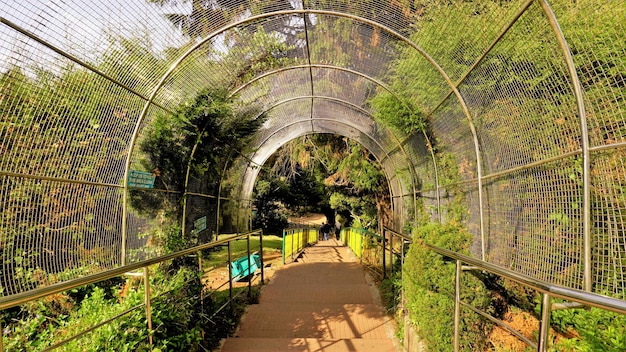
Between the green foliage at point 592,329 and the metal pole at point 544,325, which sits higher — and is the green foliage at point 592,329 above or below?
below

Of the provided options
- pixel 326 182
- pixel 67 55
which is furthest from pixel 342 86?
pixel 326 182

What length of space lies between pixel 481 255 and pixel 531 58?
82.5 inches

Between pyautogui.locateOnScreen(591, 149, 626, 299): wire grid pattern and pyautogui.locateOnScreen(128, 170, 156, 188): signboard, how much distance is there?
4134 millimetres

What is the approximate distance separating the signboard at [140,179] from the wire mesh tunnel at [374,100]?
0.02 m

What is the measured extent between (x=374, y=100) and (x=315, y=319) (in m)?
3.42

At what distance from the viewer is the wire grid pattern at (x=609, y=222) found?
2320 mm

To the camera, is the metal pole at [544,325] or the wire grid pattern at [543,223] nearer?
the metal pole at [544,325]

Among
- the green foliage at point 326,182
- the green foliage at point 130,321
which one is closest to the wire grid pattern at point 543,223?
the green foliage at point 130,321

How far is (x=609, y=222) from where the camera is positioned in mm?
2377

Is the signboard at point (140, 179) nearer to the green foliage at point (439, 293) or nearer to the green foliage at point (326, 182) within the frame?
the green foliage at point (439, 293)

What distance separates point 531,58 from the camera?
2973 millimetres

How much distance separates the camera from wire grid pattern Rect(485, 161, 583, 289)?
2668 millimetres

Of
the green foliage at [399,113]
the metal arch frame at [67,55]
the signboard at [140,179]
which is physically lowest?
the signboard at [140,179]

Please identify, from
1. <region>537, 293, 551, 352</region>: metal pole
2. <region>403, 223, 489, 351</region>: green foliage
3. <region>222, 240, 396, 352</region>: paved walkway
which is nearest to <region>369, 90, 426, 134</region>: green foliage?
<region>403, 223, 489, 351</region>: green foliage
